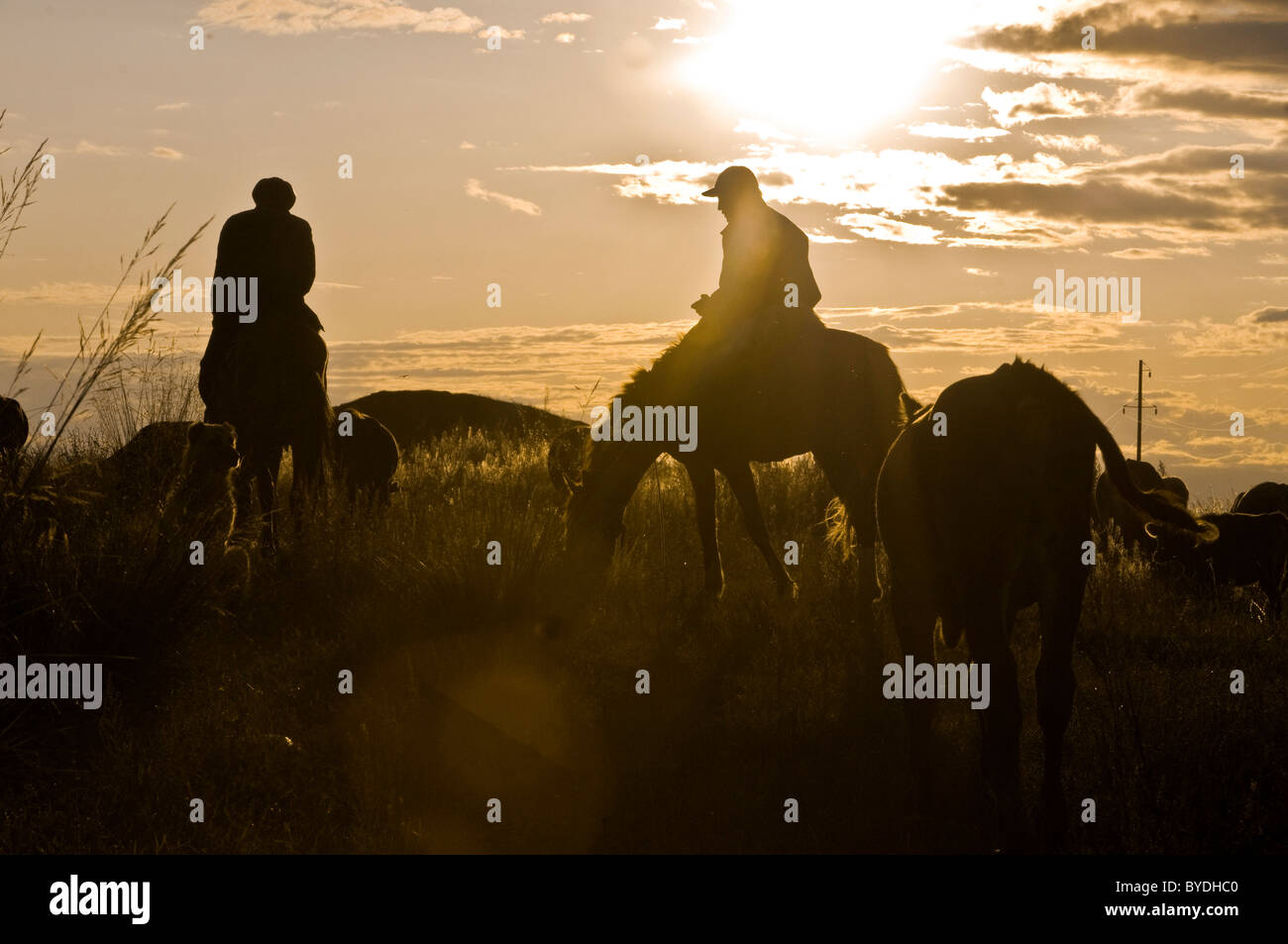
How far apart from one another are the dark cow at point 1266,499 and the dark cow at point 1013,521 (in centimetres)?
1127

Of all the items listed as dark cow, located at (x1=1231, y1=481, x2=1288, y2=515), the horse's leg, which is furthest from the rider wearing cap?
dark cow, located at (x1=1231, y1=481, x2=1288, y2=515)

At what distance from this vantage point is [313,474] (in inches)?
420

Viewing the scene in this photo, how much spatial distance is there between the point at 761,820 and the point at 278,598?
15.4ft

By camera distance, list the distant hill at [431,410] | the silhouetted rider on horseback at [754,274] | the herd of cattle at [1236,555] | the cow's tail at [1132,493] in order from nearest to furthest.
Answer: the cow's tail at [1132,493] → the silhouetted rider on horseback at [754,274] → the herd of cattle at [1236,555] → the distant hill at [431,410]

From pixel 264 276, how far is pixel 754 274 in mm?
3985

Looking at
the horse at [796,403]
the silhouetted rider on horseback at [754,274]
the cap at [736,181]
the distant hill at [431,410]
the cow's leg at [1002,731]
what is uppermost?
the distant hill at [431,410]

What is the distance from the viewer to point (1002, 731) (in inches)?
180

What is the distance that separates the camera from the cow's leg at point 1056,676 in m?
4.58

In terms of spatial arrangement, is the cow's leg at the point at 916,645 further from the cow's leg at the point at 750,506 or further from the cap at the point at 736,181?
the cap at the point at 736,181

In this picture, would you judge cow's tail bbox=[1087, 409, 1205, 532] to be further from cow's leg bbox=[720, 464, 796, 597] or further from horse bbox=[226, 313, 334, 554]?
horse bbox=[226, 313, 334, 554]

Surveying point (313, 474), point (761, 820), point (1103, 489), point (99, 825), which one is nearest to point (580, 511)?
point (761, 820)

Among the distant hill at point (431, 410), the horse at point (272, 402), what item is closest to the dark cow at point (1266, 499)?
the horse at point (272, 402)
